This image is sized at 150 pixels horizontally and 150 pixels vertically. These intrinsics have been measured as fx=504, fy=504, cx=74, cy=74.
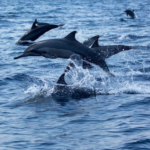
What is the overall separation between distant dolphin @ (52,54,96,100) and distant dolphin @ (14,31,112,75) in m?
0.16

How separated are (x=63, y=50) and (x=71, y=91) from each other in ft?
4.07

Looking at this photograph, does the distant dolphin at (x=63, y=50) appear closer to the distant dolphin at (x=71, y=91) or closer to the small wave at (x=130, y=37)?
the distant dolphin at (x=71, y=91)

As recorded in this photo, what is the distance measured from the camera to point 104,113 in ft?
36.3

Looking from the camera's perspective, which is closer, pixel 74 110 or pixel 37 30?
pixel 74 110

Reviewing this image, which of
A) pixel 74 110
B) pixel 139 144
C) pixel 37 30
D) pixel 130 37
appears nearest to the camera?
pixel 139 144

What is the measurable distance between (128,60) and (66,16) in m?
22.5

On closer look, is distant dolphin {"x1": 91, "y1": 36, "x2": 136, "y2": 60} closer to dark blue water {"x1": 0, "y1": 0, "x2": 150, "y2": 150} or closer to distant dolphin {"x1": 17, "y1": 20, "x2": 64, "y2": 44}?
dark blue water {"x1": 0, "y1": 0, "x2": 150, "y2": 150}

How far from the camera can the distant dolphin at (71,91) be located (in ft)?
41.0

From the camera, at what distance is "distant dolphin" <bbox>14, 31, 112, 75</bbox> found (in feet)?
40.0

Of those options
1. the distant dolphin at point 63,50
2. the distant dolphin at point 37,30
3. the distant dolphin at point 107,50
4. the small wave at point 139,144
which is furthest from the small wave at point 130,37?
the small wave at point 139,144

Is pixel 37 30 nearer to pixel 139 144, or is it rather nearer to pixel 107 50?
pixel 107 50

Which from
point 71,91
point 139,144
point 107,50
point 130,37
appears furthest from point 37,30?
point 139,144

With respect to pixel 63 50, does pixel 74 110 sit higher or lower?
lower

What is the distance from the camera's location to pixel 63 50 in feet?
40.1
